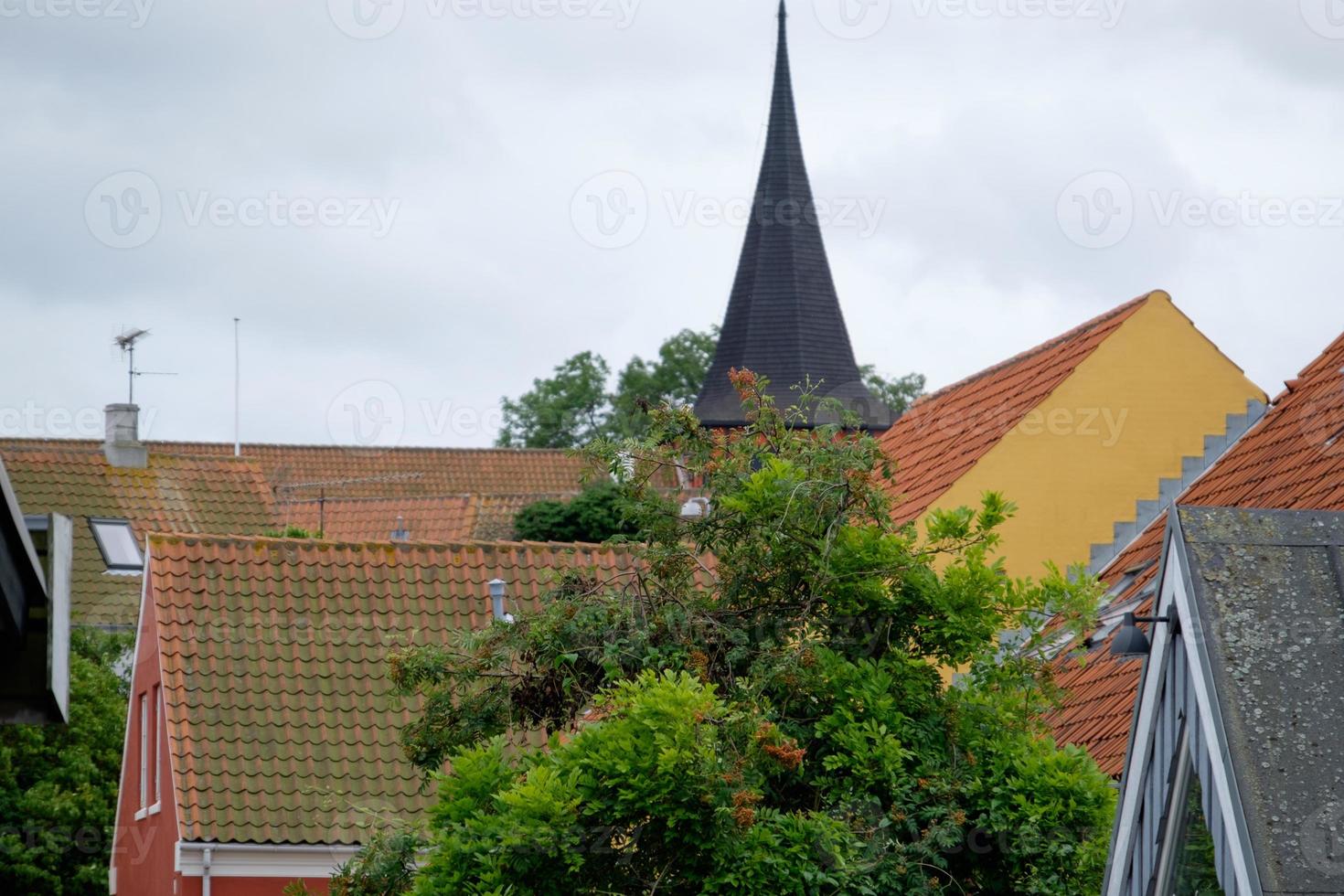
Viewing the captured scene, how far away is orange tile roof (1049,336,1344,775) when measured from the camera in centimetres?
1141

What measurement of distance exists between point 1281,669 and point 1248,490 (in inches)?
296

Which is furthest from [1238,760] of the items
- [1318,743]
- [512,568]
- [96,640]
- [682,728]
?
[96,640]

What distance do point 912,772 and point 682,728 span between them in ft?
4.93

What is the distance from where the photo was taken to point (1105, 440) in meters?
16.1

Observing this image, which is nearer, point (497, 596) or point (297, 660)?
point (297, 660)

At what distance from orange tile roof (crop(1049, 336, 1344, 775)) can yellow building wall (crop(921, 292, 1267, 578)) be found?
1133 mm

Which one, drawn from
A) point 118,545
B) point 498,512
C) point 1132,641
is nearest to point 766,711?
point 1132,641

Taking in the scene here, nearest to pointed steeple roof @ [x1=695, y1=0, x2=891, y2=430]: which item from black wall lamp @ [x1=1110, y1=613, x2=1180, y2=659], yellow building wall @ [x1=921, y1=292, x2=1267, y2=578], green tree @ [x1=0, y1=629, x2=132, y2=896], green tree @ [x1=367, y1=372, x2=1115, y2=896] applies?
green tree @ [x1=0, y1=629, x2=132, y2=896]

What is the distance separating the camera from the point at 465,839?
30.4ft

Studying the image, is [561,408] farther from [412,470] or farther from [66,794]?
[66,794]

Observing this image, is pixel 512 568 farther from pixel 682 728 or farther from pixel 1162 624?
pixel 1162 624

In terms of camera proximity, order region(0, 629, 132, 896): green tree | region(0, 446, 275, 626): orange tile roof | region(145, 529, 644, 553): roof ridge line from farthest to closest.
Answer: region(0, 446, 275, 626): orange tile roof < region(0, 629, 132, 896): green tree < region(145, 529, 644, 553): roof ridge line

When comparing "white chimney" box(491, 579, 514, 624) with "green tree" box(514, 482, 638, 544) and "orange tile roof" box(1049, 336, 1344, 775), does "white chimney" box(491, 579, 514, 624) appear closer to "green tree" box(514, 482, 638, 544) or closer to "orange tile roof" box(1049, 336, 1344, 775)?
"orange tile roof" box(1049, 336, 1344, 775)

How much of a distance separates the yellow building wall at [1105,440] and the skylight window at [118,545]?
1893 cm
